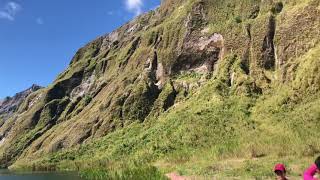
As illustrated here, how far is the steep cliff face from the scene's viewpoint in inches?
3470

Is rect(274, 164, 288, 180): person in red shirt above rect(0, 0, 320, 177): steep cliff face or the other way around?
the other way around

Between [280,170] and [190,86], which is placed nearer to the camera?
[280,170]

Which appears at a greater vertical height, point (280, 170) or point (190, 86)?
point (190, 86)

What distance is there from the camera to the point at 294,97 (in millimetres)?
85250

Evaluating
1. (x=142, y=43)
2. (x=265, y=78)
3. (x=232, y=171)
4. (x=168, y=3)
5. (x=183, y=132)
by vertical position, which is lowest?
(x=232, y=171)

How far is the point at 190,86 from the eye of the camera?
122 metres

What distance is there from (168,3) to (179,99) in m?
55.2

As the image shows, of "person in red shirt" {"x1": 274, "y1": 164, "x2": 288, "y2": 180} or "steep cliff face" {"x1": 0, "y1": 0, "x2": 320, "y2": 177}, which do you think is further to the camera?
"steep cliff face" {"x1": 0, "y1": 0, "x2": 320, "y2": 177}

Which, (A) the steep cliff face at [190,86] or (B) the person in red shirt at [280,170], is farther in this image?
(A) the steep cliff face at [190,86]

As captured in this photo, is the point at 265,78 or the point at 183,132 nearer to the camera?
→ the point at 183,132

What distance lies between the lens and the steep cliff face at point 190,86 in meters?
88.1

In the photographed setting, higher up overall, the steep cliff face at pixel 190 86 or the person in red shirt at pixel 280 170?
the steep cliff face at pixel 190 86

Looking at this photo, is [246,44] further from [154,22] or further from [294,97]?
[154,22]

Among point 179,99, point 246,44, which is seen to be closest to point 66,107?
point 179,99
